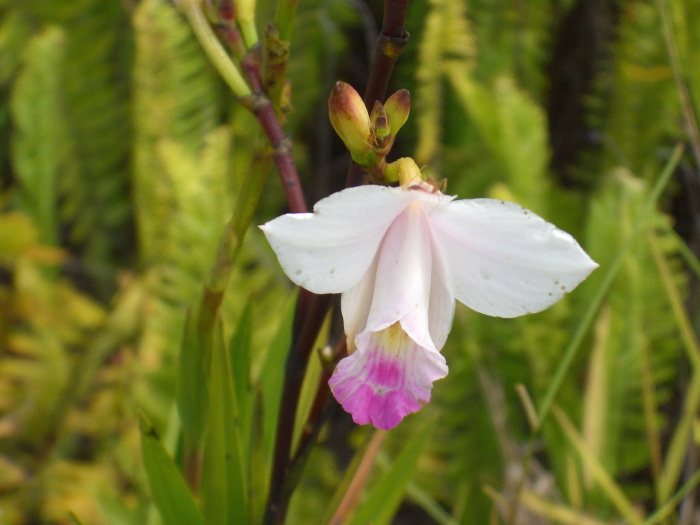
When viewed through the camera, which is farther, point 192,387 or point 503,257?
point 192,387

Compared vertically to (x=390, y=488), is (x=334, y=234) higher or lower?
higher

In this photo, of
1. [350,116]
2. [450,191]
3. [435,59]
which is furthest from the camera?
[450,191]

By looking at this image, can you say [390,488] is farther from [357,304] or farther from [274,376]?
[357,304]

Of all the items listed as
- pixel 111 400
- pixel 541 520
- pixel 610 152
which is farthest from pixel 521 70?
pixel 111 400

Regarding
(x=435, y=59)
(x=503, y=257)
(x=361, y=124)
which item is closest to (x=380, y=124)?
(x=361, y=124)

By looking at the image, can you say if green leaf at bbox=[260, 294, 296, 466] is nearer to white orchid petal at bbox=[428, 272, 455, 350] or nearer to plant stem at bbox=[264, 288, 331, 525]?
plant stem at bbox=[264, 288, 331, 525]

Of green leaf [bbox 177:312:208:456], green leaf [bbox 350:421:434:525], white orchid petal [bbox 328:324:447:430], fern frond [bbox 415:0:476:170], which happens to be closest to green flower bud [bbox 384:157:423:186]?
white orchid petal [bbox 328:324:447:430]
